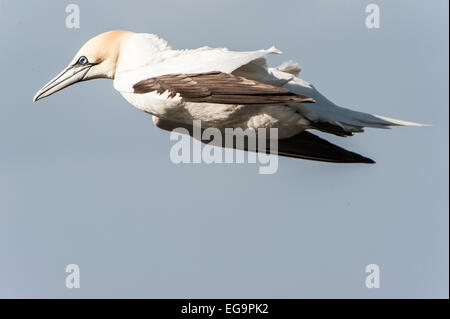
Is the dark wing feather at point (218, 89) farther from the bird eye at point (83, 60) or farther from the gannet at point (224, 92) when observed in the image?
the bird eye at point (83, 60)

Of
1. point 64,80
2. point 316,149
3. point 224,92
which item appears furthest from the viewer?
point 64,80

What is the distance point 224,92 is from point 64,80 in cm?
286

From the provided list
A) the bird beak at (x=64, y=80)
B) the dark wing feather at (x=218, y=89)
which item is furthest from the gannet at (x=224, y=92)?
the bird beak at (x=64, y=80)

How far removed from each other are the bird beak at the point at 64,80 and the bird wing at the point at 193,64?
1.01 m

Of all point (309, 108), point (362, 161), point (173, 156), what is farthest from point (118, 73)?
point (362, 161)

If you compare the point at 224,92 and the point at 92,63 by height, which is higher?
the point at 92,63

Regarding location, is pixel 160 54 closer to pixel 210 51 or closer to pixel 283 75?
pixel 210 51

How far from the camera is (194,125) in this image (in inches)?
448

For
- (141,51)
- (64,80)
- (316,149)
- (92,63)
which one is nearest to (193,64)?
(141,51)

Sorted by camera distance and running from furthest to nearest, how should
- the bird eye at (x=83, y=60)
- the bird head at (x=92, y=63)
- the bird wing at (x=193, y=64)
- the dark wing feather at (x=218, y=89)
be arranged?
the bird eye at (x=83, y=60), the bird head at (x=92, y=63), the bird wing at (x=193, y=64), the dark wing feather at (x=218, y=89)

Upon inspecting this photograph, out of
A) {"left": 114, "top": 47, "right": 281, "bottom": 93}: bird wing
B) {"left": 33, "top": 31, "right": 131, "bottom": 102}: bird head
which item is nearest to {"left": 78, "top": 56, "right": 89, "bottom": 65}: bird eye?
{"left": 33, "top": 31, "right": 131, "bottom": 102}: bird head

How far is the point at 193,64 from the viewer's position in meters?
10.9

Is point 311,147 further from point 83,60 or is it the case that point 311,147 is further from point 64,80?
point 64,80

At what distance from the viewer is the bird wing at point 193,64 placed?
1071 cm
